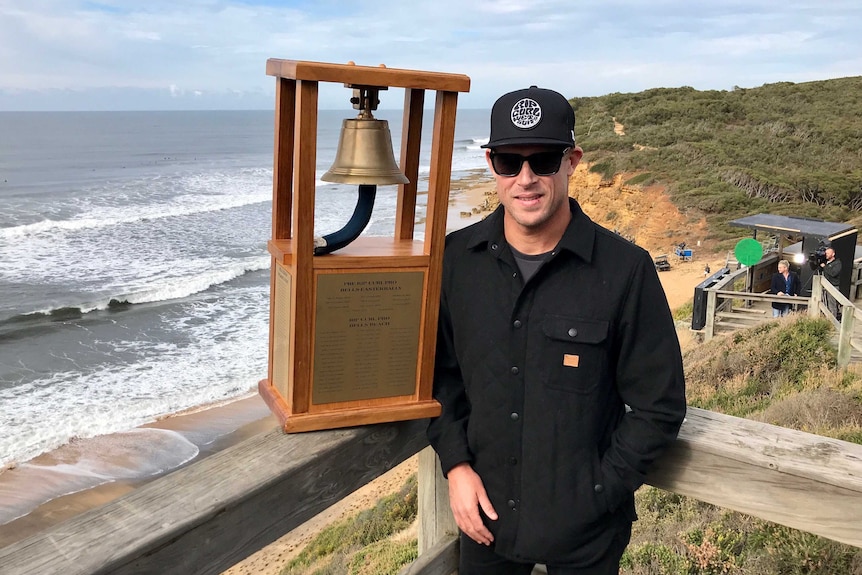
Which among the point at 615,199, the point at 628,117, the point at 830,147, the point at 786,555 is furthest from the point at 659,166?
the point at 786,555

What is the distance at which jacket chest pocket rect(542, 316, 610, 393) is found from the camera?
1929 millimetres

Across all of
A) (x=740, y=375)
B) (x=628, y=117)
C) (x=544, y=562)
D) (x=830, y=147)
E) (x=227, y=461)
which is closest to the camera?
(x=227, y=461)

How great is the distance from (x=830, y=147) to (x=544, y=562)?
41049mm

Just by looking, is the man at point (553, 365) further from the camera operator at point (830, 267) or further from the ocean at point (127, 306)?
the camera operator at point (830, 267)

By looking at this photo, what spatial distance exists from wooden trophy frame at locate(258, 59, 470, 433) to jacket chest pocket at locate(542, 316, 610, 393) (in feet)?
1.15

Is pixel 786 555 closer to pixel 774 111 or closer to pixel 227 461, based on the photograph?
pixel 227 461

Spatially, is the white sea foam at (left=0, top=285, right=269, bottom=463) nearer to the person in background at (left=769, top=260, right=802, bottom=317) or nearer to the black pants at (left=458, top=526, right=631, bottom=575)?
the person in background at (left=769, top=260, right=802, bottom=317)

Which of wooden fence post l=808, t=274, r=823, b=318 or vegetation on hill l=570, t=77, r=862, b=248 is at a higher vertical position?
vegetation on hill l=570, t=77, r=862, b=248

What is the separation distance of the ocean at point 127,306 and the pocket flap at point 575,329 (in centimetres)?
1069

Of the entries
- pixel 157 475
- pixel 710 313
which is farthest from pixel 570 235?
pixel 710 313

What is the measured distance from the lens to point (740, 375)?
32.3 ft

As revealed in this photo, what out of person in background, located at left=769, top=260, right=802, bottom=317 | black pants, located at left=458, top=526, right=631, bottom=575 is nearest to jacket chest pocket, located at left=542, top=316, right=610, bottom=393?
black pants, located at left=458, top=526, right=631, bottom=575

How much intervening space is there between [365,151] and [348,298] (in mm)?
492

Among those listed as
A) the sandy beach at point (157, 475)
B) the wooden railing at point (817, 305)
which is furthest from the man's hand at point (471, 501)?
the wooden railing at point (817, 305)
